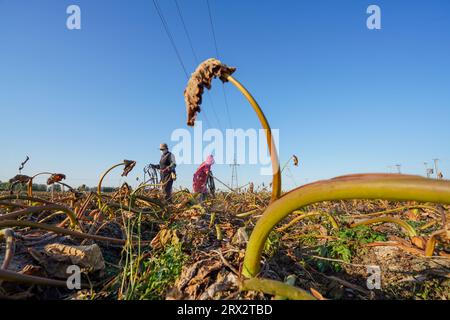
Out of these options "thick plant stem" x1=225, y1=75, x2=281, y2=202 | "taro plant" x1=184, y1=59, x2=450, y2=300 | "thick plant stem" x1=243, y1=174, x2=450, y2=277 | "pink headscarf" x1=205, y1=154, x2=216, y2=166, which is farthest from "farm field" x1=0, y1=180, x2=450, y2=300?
"pink headscarf" x1=205, y1=154, x2=216, y2=166

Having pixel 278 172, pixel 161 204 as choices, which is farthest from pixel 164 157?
pixel 278 172

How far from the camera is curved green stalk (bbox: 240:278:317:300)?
0.94 metres

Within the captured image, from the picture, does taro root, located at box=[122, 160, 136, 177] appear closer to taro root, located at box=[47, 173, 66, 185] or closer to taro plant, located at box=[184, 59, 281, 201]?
taro root, located at box=[47, 173, 66, 185]

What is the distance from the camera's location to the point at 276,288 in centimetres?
96

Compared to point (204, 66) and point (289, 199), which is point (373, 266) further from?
point (204, 66)

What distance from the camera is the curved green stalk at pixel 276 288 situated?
0.94 meters

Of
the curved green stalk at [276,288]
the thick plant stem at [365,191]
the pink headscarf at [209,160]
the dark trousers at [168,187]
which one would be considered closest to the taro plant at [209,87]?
the thick plant stem at [365,191]

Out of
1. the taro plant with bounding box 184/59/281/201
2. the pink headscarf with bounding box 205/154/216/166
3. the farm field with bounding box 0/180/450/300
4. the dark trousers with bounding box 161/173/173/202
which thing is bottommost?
the farm field with bounding box 0/180/450/300

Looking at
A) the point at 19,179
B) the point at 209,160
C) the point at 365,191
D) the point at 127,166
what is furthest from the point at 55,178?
the point at 209,160

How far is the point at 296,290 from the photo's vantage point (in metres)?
0.95

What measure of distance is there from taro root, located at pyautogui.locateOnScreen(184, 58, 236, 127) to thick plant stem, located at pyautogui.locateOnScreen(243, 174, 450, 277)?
0.56m

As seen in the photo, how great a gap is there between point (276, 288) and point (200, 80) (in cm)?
86

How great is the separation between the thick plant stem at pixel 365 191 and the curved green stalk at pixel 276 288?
0.64 feet
